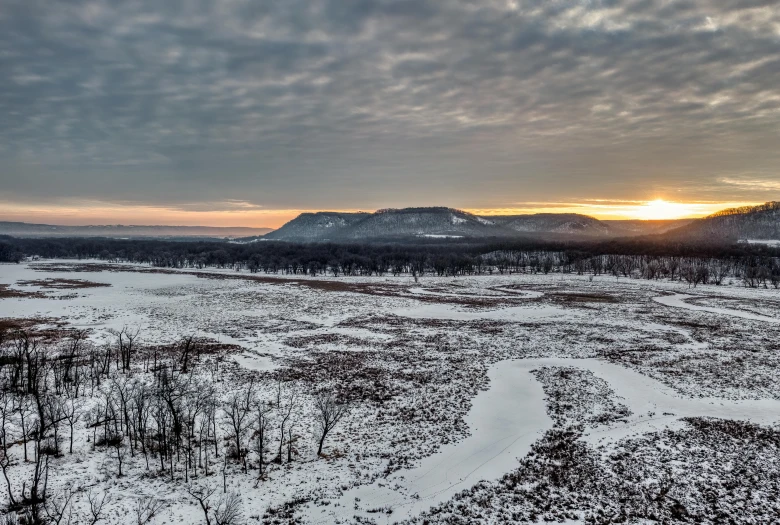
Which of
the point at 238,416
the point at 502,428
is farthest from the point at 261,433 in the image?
the point at 502,428

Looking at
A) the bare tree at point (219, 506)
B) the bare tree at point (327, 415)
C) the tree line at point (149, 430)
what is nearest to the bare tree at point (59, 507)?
the tree line at point (149, 430)

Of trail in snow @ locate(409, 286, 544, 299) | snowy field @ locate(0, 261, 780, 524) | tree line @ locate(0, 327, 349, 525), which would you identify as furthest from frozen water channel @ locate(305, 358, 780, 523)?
trail in snow @ locate(409, 286, 544, 299)

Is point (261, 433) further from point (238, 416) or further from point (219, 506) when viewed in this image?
point (219, 506)

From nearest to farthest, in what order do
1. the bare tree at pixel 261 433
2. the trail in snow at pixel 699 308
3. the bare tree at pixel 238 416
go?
the bare tree at pixel 261 433 < the bare tree at pixel 238 416 < the trail in snow at pixel 699 308

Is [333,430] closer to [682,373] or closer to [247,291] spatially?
[682,373]

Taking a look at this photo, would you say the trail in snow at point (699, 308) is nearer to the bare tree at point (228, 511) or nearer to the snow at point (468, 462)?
the snow at point (468, 462)

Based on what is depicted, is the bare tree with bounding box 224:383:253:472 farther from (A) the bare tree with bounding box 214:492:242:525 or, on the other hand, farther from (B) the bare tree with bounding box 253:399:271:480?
(A) the bare tree with bounding box 214:492:242:525

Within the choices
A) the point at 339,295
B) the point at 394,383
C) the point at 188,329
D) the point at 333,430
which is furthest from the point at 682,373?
the point at 339,295
